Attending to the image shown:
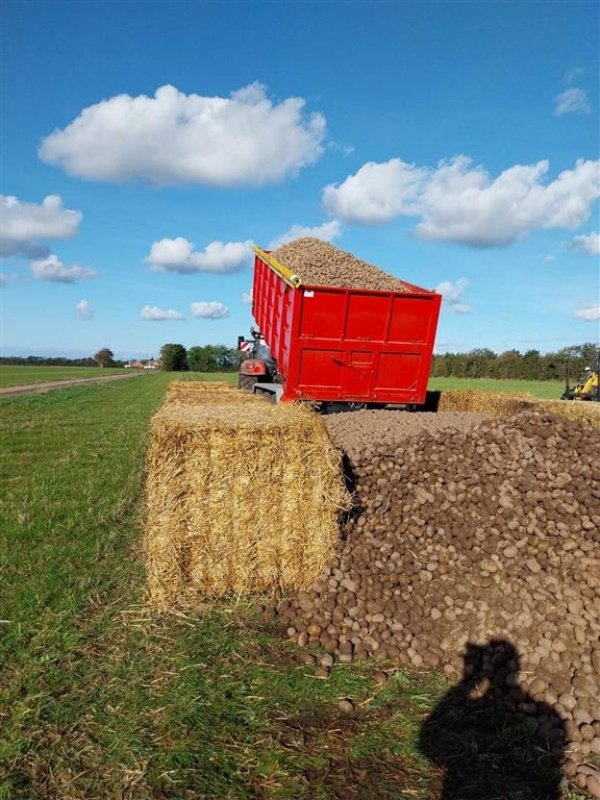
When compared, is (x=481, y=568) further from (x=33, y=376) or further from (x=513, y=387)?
(x=33, y=376)

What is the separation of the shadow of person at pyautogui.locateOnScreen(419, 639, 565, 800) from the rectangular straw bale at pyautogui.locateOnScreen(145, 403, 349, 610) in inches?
69.9

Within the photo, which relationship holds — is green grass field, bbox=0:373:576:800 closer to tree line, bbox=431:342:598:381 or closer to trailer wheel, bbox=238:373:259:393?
trailer wheel, bbox=238:373:259:393

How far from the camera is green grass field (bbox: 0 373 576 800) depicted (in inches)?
125

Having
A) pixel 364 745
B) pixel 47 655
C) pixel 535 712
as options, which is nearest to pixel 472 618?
pixel 535 712

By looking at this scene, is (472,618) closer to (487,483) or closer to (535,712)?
(535,712)

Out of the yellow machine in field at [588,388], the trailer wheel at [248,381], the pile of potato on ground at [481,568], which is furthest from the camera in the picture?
the yellow machine in field at [588,388]

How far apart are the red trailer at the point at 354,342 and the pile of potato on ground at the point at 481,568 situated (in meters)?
4.14

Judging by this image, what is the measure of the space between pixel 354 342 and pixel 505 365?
185ft

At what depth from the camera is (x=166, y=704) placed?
12.3 feet

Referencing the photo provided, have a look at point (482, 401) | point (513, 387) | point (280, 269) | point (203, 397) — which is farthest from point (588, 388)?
point (513, 387)

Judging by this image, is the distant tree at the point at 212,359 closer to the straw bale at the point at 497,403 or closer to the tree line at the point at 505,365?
the tree line at the point at 505,365

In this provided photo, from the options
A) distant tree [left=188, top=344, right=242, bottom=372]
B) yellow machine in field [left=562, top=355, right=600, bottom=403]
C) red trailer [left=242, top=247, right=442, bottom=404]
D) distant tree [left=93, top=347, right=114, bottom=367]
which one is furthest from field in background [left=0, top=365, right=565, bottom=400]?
distant tree [left=93, top=347, right=114, bottom=367]

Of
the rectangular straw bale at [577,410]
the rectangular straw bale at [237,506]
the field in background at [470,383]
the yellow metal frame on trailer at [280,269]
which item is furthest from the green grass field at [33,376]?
the rectangular straw bale at [237,506]

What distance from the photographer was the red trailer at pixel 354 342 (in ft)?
Result: 35.6
